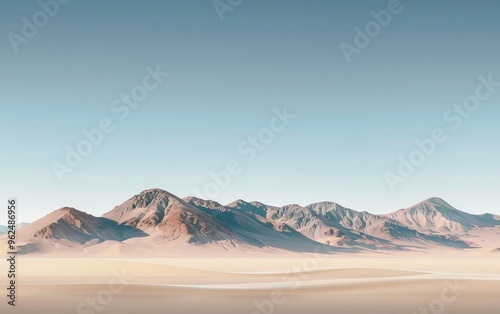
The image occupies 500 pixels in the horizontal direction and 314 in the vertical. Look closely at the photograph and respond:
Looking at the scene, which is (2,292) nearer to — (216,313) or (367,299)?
(216,313)

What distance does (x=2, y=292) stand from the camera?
43.6 meters

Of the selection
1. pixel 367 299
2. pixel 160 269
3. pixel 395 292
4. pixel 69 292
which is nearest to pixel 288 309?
pixel 367 299

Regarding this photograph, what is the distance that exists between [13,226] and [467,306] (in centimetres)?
3103

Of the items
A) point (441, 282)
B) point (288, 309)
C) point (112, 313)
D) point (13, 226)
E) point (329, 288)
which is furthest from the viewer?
point (441, 282)

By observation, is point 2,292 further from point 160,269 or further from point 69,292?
point 160,269

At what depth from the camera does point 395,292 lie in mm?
45062

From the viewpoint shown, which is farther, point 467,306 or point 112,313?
point 467,306

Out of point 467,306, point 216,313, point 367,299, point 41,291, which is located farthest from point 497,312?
point 41,291

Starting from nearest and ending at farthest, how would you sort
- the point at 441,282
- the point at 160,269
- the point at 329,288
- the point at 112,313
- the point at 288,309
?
the point at 112,313, the point at 288,309, the point at 329,288, the point at 441,282, the point at 160,269

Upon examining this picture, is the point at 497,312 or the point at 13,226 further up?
the point at 13,226

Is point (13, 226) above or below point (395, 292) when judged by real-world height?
above

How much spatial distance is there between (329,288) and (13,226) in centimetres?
2649

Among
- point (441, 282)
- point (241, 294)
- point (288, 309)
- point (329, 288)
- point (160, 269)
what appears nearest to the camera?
point (288, 309)

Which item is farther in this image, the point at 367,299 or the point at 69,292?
the point at 69,292
